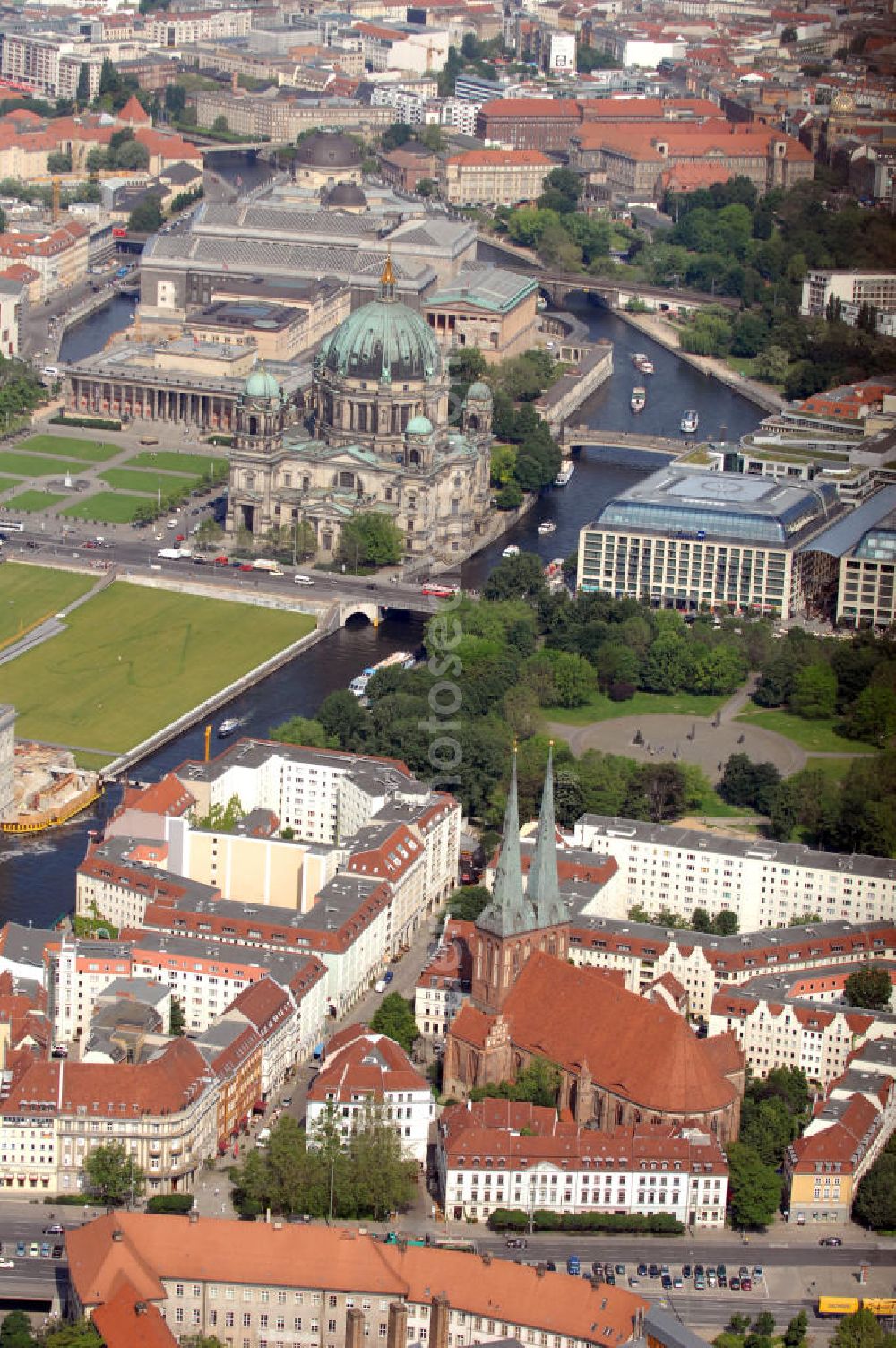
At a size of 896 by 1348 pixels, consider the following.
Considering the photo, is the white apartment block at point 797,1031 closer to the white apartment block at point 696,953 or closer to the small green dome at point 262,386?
the white apartment block at point 696,953

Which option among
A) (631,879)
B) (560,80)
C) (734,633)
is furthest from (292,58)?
(631,879)

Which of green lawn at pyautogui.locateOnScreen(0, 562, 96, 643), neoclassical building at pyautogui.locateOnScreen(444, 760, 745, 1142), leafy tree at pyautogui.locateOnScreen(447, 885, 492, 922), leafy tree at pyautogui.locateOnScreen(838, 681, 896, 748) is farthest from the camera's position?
green lawn at pyautogui.locateOnScreen(0, 562, 96, 643)

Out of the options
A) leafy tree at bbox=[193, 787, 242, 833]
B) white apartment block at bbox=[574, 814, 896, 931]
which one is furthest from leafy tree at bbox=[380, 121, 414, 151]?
white apartment block at bbox=[574, 814, 896, 931]

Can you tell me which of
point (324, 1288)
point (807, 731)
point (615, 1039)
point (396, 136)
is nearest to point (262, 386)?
point (807, 731)

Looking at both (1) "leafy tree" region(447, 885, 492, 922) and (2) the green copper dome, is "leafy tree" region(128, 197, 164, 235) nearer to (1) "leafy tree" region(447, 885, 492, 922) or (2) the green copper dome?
(2) the green copper dome

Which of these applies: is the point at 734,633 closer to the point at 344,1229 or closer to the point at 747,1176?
the point at 747,1176

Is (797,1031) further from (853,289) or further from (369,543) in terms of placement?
(853,289)
